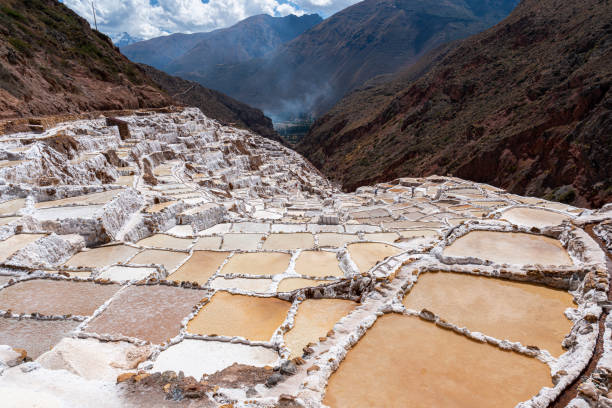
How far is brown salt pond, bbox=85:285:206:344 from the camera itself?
7.55m

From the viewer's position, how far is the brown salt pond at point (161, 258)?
12078 millimetres

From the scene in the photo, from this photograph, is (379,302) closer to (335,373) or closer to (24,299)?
(335,373)

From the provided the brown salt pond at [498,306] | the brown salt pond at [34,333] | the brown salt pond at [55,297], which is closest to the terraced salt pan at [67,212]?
Answer: the brown salt pond at [55,297]

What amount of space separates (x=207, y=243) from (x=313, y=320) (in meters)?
8.27

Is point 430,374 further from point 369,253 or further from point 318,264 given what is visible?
point 369,253

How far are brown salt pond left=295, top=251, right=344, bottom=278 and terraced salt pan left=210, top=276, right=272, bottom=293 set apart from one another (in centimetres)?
130

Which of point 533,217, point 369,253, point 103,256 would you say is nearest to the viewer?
point 369,253

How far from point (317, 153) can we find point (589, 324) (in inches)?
3488

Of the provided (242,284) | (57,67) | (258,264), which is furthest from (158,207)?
(57,67)

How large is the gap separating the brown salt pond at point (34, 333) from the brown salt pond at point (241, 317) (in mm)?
2844

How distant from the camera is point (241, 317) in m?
8.12

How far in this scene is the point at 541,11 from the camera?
57.5 m

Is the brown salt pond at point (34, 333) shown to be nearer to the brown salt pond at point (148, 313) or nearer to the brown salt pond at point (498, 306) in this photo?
the brown salt pond at point (148, 313)

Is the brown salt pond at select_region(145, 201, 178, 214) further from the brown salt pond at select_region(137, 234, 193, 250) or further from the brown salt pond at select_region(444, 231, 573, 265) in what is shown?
the brown salt pond at select_region(444, 231, 573, 265)
